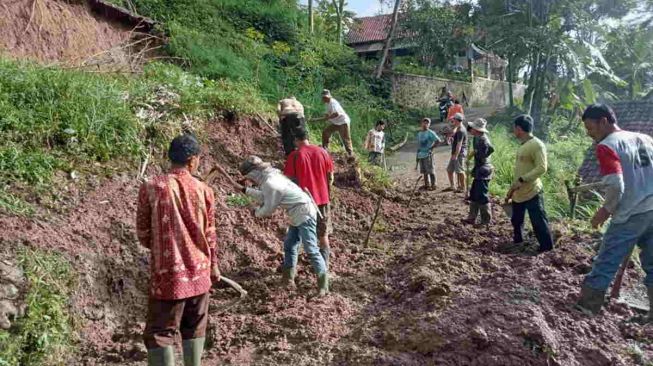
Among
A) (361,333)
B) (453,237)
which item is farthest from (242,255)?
(453,237)

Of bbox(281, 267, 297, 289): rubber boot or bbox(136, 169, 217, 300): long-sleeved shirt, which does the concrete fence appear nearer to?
bbox(281, 267, 297, 289): rubber boot

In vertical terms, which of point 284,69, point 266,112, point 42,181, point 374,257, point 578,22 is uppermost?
point 578,22

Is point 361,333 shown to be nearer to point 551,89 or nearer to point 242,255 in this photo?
point 242,255

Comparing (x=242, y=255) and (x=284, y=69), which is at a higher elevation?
(x=284, y=69)

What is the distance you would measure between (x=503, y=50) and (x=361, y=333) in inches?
726

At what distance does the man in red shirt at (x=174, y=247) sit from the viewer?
10.2 feet

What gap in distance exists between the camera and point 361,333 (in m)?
4.11

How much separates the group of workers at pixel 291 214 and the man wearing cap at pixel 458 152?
A: 145 inches

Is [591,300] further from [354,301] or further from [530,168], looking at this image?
[354,301]

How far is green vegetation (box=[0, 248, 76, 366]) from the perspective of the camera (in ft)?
11.4

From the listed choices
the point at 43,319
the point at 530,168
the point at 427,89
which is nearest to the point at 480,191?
the point at 530,168

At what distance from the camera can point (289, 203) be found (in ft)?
15.2

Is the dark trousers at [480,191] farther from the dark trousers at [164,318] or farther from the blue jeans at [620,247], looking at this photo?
the dark trousers at [164,318]

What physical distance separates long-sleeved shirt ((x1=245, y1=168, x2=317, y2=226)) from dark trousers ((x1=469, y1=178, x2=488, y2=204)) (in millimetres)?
3494
